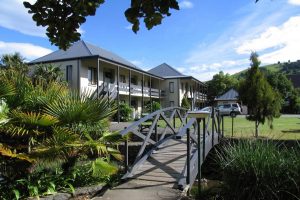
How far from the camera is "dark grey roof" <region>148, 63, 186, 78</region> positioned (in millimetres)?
49312

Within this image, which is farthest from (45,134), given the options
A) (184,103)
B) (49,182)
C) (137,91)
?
(184,103)

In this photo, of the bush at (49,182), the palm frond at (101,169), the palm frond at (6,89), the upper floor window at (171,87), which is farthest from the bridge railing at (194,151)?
the upper floor window at (171,87)

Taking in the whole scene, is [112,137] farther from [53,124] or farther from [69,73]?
[69,73]

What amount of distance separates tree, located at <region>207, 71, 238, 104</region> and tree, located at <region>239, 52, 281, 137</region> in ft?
190

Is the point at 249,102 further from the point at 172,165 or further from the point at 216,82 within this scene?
the point at 216,82

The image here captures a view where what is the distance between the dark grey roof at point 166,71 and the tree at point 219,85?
2669cm

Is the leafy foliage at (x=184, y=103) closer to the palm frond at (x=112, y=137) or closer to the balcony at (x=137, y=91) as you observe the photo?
the balcony at (x=137, y=91)

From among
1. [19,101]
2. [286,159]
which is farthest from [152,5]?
[19,101]

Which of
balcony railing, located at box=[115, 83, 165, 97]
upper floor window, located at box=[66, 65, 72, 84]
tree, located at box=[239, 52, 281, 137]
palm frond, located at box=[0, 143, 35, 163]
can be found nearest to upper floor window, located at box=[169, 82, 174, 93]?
balcony railing, located at box=[115, 83, 165, 97]

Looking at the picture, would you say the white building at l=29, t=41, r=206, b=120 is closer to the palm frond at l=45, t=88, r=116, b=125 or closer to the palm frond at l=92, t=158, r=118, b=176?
the palm frond at l=45, t=88, r=116, b=125

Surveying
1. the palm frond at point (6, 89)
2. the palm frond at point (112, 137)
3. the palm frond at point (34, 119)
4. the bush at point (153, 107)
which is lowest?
the palm frond at point (112, 137)

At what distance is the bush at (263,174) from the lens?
558 centimetres

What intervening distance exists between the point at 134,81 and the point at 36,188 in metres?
34.4

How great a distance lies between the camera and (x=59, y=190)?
736 centimetres
